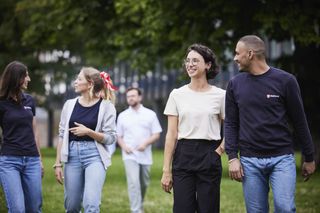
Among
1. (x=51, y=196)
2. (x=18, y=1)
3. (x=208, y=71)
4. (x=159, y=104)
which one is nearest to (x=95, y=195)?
(x=208, y=71)

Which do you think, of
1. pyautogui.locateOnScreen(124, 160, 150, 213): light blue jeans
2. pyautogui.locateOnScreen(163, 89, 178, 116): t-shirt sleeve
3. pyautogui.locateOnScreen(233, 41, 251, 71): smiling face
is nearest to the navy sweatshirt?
pyautogui.locateOnScreen(233, 41, 251, 71): smiling face

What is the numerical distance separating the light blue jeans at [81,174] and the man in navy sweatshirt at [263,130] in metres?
1.97

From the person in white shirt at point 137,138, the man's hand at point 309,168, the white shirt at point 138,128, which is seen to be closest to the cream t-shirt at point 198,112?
the man's hand at point 309,168

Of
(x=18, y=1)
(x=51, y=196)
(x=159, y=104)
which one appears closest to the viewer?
(x=51, y=196)

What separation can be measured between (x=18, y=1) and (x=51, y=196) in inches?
725

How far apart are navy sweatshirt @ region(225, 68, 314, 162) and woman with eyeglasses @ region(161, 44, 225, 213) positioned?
0.30 m

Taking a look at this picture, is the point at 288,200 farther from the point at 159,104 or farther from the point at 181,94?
the point at 159,104

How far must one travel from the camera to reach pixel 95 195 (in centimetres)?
875

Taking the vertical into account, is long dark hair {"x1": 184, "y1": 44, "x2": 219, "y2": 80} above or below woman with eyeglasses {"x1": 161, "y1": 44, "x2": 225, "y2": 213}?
above

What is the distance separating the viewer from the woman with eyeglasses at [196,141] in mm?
7656

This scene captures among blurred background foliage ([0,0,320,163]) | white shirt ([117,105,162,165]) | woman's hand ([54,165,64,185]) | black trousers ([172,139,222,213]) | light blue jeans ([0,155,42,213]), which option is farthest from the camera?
blurred background foliage ([0,0,320,163])

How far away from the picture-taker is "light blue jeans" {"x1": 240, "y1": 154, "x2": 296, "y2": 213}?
7227 mm

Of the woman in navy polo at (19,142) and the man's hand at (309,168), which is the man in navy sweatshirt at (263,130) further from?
the woman in navy polo at (19,142)

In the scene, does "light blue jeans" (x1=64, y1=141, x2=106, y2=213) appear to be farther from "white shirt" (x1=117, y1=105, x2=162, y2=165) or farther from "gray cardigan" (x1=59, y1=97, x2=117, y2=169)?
"white shirt" (x1=117, y1=105, x2=162, y2=165)
